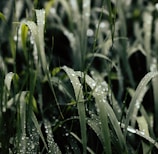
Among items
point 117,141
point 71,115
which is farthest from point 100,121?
point 71,115

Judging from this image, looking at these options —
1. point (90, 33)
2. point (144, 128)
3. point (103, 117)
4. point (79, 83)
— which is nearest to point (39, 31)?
point (79, 83)

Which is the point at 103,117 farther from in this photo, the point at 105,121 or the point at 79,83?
the point at 79,83

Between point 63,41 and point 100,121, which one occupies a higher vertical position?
point 63,41

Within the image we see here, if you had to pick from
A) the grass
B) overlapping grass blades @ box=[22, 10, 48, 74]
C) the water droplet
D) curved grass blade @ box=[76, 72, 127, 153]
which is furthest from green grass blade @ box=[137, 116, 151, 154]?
the water droplet

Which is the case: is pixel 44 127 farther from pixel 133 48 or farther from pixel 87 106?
pixel 133 48

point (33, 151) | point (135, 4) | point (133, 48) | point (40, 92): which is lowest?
point (33, 151)

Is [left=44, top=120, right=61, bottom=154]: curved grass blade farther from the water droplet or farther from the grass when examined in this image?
the water droplet

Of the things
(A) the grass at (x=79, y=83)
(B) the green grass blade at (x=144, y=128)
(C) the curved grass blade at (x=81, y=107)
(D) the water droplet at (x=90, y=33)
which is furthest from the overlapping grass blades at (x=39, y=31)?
(D) the water droplet at (x=90, y=33)

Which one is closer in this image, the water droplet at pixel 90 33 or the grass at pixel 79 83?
the grass at pixel 79 83

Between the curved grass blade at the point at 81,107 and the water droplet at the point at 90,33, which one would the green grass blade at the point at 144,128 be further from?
the water droplet at the point at 90,33
